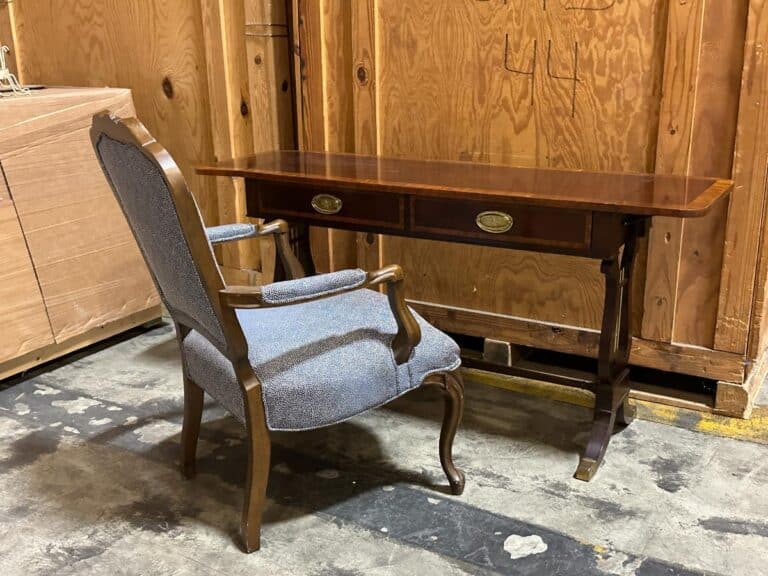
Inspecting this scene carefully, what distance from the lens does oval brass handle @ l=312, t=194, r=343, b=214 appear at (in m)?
2.53

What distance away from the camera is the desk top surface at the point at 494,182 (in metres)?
2.10

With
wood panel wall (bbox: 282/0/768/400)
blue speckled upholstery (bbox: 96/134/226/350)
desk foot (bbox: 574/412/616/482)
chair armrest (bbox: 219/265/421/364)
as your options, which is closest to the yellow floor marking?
wood panel wall (bbox: 282/0/768/400)

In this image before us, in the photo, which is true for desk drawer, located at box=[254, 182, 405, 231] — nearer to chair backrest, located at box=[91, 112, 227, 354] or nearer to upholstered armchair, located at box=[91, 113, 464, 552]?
upholstered armchair, located at box=[91, 113, 464, 552]

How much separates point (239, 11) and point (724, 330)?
7.41 ft

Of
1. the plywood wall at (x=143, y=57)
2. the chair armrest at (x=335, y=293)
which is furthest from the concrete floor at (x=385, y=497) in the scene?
the plywood wall at (x=143, y=57)

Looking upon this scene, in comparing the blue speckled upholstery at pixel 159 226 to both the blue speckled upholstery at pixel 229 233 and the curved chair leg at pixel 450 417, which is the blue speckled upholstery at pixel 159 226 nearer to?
the blue speckled upholstery at pixel 229 233

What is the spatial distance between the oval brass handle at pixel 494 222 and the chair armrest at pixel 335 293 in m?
0.40

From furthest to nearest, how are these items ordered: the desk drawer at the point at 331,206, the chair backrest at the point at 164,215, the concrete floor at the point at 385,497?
the desk drawer at the point at 331,206
the concrete floor at the point at 385,497
the chair backrest at the point at 164,215

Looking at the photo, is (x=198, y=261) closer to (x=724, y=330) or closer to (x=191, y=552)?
(x=191, y=552)

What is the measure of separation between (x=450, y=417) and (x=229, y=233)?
860 millimetres

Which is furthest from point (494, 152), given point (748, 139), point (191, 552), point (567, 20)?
point (191, 552)

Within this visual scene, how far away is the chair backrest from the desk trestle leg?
1126 mm

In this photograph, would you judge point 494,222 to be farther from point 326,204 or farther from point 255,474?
point 255,474

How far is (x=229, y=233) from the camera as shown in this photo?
2.43 metres
